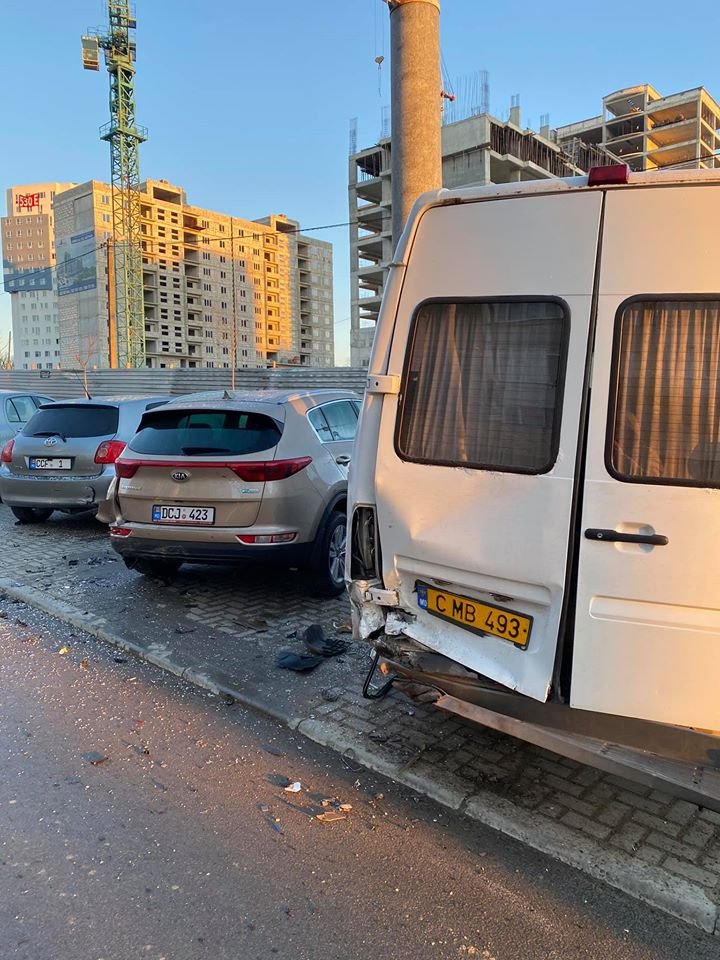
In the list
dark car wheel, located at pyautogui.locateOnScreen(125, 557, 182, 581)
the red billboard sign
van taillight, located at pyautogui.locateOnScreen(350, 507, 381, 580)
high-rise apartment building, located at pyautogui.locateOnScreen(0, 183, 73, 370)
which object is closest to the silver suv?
dark car wheel, located at pyautogui.locateOnScreen(125, 557, 182, 581)

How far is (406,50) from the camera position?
5262 mm

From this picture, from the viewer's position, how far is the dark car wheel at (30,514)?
915 cm

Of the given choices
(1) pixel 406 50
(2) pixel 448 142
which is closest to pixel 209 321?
(2) pixel 448 142

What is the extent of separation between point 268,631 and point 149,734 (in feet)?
5.02

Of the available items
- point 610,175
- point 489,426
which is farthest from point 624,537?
point 610,175

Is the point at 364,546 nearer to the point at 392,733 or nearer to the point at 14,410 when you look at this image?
the point at 392,733

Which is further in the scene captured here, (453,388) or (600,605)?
(453,388)

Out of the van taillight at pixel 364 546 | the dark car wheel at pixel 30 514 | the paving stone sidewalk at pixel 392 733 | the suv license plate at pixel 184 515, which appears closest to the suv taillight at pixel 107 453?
the dark car wheel at pixel 30 514

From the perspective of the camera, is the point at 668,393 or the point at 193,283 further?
the point at 193,283

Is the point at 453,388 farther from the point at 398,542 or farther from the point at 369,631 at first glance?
the point at 369,631

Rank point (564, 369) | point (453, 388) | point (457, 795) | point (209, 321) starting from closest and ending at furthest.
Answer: point (564, 369) → point (453, 388) → point (457, 795) → point (209, 321)

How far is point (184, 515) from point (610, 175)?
12.8 ft

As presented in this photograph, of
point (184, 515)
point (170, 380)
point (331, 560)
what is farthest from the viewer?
point (170, 380)

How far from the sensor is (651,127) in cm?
9081
